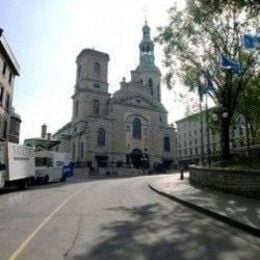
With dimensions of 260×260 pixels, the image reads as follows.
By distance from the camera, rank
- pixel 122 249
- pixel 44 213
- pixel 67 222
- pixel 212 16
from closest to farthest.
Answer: pixel 122 249, pixel 67 222, pixel 44 213, pixel 212 16

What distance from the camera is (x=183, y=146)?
105875 millimetres

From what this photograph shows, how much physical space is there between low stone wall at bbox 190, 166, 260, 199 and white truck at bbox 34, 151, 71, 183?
16.4 m

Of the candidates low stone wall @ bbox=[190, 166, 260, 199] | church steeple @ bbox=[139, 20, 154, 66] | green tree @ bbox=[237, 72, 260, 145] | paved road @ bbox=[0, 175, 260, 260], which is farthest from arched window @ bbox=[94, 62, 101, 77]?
paved road @ bbox=[0, 175, 260, 260]

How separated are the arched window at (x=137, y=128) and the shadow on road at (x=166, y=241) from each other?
→ 6409 cm

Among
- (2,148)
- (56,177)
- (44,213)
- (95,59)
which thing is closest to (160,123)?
(95,59)

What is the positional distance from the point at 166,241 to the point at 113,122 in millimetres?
65024

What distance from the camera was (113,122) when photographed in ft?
242

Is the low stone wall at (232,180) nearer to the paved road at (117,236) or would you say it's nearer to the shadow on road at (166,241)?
the paved road at (117,236)

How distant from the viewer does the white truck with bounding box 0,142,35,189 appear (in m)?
23.9

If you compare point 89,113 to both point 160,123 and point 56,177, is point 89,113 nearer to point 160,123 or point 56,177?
point 160,123

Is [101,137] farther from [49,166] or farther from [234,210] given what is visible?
[234,210]

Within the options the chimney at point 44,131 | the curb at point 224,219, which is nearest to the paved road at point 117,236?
the curb at point 224,219

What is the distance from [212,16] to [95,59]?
50.7 meters

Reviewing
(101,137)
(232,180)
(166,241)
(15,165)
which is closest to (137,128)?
(101,137)
